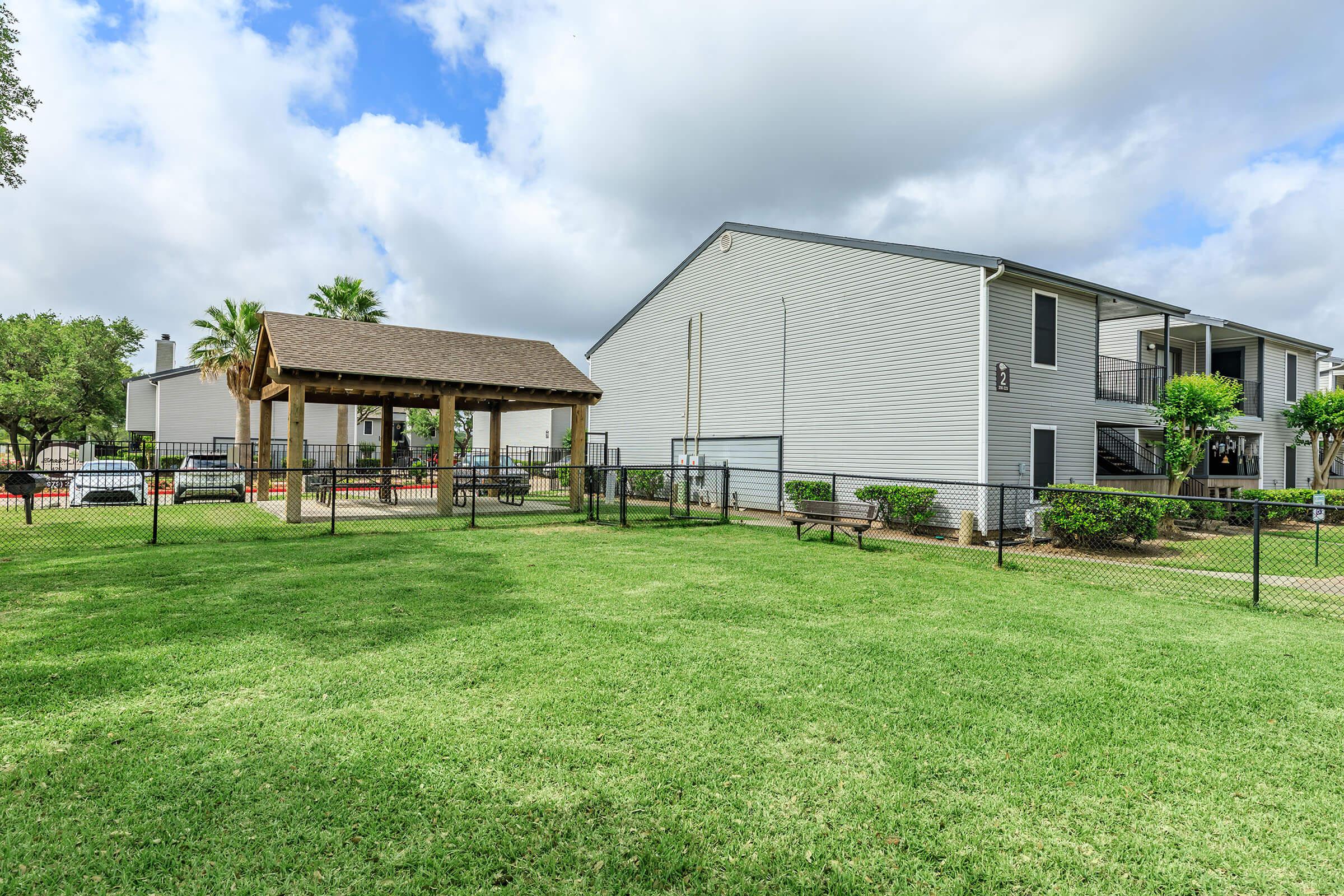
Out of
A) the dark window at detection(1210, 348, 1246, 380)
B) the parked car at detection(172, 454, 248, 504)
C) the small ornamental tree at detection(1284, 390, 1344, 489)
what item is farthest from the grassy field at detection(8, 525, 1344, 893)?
the dark window at detection(1210, 348, 1246, 380)

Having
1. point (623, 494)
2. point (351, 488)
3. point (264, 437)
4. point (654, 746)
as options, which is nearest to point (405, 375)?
point (351, 488)

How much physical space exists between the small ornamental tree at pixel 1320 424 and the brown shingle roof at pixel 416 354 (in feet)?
74.6

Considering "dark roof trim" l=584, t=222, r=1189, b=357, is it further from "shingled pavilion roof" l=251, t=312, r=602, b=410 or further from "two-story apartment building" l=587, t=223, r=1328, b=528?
"shingled pavilion roof" l=251, t=312, r=602, b=410

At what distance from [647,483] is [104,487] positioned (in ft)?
49.6

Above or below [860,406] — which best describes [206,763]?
below

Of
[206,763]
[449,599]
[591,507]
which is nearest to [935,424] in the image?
[591,507]

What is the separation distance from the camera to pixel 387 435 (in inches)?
854

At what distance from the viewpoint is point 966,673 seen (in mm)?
5070

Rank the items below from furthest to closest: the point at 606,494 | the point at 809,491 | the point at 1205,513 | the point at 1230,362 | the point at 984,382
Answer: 1. the point at 1230,362
2. the point at 606,494
3. the point at 809,491
4. the point at 1205,513
5. the point at 984,382

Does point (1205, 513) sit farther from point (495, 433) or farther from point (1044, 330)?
point (495, 433)

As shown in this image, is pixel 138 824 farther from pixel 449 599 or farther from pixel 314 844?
pixel 449 599

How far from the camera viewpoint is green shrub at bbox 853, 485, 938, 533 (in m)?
14.4

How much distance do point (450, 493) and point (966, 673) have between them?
13.5 metres

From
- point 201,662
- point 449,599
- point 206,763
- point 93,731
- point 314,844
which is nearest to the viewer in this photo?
point 314,844
